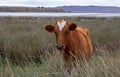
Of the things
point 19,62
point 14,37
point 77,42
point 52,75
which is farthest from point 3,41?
point 52,75

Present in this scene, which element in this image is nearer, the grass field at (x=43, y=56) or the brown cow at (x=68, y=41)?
the grass field at (x=43, y=56)

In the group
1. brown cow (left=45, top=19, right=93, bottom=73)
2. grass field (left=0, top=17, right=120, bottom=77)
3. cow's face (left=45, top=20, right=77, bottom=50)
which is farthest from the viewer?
brown cow (left=45, top=19, right=93, bottom=73)

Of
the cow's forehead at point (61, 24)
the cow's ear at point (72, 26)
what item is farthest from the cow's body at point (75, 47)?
the cow's forehead at point (61, 24)

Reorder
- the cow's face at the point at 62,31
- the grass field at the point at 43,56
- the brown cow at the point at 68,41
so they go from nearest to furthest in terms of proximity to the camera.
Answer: the grass field at the point at 43,56, the cow's face at the point at 62,31, the brown cow at the point at 68,41

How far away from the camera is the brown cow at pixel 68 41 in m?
7.56

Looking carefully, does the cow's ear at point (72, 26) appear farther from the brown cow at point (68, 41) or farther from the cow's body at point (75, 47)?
the cow's body at point (75, 47)

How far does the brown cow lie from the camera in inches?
298

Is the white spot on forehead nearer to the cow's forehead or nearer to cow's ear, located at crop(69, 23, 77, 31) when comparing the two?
the cow's forehead

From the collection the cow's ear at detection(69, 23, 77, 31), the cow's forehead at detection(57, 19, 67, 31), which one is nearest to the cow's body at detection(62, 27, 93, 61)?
the cow's ear at detection(69, 23, 77, 31)

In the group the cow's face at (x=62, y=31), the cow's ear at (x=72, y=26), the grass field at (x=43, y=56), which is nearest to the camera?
the grass field at (x=43, y=56)

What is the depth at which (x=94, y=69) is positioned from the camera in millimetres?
5836

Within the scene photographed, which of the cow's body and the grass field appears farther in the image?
the cow's body

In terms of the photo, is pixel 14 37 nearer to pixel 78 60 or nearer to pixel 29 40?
pixel 29 40

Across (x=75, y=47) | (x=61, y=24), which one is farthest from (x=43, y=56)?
(x=61, y=24)
